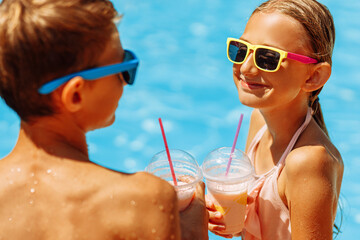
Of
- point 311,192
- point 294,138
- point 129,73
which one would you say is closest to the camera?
point 129,73

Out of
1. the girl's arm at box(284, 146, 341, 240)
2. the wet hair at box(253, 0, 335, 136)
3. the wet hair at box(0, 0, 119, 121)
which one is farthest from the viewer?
the wet hair at box(253, 0, 335, 136)

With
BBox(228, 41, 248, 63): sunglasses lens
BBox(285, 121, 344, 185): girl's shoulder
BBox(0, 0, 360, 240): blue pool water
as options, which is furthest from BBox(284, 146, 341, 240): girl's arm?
BBox(0, 0, 360, 240): blue pool water

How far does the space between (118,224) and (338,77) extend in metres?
6.85

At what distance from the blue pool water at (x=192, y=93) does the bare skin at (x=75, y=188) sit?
4.60 m

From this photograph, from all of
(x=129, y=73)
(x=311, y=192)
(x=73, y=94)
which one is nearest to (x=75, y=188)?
(x=73, y=94)

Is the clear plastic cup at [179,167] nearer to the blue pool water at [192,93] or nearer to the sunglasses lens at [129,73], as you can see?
the sunglasses lens at [129,73]

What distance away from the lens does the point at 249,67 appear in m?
3.13

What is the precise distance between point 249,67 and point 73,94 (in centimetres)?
134

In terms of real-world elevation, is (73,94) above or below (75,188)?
above

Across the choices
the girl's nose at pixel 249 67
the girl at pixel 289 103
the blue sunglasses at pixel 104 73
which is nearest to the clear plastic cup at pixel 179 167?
the girl at pixel 289 103

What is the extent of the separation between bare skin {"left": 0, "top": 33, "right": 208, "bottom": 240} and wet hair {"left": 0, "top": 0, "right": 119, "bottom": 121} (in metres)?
0.07

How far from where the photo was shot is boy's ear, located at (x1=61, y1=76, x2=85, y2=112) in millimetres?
2043

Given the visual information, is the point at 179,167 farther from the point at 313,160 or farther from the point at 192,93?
the point at 192,93

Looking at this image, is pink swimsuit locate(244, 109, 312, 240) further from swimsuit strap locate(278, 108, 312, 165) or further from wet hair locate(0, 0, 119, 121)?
wet hair locate(0, 0, 119, 121)
